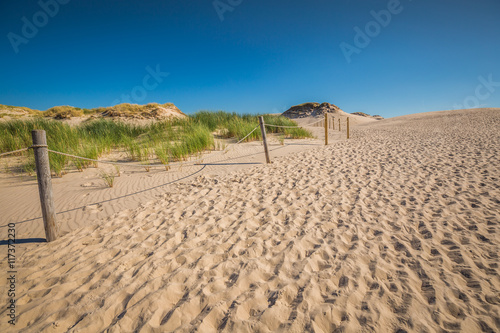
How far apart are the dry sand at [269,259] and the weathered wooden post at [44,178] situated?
31cm

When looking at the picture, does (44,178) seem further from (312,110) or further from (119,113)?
(312,110)

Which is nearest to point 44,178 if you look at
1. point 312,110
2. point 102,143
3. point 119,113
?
point 102,143

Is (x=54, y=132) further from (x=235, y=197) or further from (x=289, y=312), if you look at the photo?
(x=289, y=312)

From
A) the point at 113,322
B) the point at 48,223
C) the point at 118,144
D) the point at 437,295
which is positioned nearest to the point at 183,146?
the point at 118,144

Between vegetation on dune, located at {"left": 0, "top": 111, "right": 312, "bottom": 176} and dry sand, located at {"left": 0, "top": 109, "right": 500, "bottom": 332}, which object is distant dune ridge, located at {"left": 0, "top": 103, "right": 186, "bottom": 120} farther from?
dry sand, located at {"left": 0, "top": 109, "right": 500, "bottom": 332}

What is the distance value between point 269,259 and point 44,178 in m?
2.80

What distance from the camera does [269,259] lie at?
2070mm

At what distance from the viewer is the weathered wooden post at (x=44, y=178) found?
2361mm

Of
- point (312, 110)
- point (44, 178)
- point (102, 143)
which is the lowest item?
point (44, 178)

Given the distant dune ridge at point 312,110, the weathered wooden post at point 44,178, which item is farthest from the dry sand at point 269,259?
the distant dune ridge at point 312,110

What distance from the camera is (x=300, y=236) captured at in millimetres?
2408

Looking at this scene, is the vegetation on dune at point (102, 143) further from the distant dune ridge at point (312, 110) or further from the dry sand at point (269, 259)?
the distant dune ridge at point (312, 110)

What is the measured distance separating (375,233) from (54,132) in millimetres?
9440

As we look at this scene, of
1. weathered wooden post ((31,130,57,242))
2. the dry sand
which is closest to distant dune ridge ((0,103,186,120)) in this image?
weathered wooden post ((31,130,57,242))
